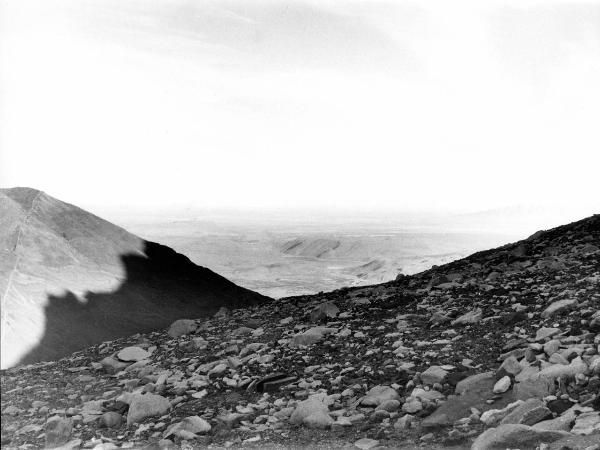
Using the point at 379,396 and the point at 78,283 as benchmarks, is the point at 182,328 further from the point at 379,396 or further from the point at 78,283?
the point at 379,396

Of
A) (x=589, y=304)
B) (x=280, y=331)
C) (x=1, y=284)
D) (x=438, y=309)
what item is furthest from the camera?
(x=1, y=284)

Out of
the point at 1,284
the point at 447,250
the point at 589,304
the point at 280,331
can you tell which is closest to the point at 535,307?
the point at 589,304

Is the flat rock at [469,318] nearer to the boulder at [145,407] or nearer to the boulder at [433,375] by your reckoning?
the boulder at [433,375]

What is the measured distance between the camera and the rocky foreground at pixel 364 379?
391cm

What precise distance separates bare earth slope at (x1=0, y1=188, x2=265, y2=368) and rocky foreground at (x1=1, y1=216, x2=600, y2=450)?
832 millimetres

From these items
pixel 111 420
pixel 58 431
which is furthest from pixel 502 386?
pixel 58 431

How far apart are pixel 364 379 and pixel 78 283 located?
22.4 ft

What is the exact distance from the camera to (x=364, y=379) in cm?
508

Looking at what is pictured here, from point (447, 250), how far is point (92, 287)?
5900cm

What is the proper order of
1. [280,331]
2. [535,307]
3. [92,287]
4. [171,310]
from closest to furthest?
[535,307] → [280,331] → [92,287] → [171,310]

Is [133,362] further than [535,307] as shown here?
Yes

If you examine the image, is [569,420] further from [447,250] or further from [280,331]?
[447,250]

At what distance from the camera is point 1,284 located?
8.61 meters

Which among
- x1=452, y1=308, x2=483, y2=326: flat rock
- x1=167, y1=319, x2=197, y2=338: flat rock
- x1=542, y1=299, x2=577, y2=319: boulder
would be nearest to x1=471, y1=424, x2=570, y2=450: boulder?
x1=542, y1=299, x2=577, y2=319: boulder
